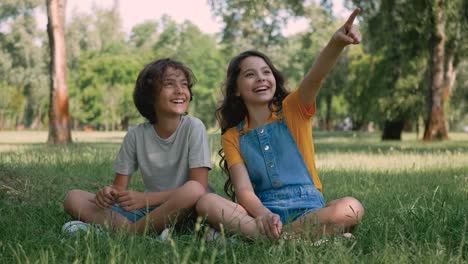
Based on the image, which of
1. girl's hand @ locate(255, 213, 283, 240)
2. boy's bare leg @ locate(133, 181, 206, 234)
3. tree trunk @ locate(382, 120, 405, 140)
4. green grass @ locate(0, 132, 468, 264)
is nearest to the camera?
green grass @ locate(0, 132, 468, 264)

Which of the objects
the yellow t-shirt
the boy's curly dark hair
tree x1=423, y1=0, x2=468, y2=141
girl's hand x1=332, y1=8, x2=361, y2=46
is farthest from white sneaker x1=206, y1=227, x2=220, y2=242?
tree x1=423, y1=0, x2=468, y2=141

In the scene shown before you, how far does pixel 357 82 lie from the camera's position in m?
29.0

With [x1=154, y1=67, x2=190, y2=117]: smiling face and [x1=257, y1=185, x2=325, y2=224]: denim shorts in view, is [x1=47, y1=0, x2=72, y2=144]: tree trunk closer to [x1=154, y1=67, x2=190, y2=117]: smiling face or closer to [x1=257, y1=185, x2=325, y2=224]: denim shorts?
[x1=154, y1=67, x2=190, y2=117]: smiling face

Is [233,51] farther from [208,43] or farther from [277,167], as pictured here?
[277,167]

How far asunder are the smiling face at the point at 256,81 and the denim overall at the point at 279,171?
16 cm

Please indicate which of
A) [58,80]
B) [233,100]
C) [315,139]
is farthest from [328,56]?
[315,139]

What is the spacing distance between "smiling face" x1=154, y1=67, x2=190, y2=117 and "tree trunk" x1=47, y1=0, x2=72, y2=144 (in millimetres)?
12546

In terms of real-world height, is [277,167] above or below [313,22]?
below

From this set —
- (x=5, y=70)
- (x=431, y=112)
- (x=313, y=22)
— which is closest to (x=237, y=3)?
(x=431, y=112)

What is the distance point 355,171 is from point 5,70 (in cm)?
4376

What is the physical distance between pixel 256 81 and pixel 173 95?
59 cm

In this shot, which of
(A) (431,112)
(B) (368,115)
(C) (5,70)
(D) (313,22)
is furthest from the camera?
(C) (5,70)

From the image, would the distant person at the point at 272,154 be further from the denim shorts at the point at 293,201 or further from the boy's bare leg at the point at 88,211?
the boy's bare leg at the point at 88,211

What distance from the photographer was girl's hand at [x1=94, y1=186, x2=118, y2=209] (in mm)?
3688
